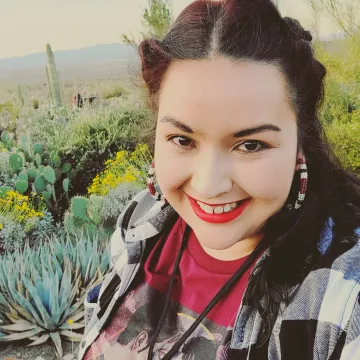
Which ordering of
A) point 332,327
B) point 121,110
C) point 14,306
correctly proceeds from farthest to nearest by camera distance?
point 121,110 → point 14,306 → point 332,327

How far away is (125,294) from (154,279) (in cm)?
13

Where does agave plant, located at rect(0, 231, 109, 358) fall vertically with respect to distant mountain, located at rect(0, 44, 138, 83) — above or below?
below

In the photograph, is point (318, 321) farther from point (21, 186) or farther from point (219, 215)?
point (21, 186)

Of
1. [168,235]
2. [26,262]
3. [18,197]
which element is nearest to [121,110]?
[18,197]

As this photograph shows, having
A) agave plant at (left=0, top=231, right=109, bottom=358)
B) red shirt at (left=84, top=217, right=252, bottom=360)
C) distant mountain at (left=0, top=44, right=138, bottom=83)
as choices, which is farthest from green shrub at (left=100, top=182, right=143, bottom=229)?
distant mountain at (left=0, top=44, right=138, bottom=83)

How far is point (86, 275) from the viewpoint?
290 centimetres

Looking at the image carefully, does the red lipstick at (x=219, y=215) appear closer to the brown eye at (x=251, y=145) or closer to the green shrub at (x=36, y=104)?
the brown eye at (x=251, y=145)

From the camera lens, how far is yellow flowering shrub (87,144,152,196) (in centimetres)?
411

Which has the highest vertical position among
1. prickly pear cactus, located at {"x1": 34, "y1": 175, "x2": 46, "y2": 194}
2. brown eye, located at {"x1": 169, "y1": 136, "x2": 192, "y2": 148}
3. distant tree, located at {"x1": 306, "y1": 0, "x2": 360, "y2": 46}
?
distant tree, located at {"x1": 306, "y1": 0, "x2": 360, "y2": 46}

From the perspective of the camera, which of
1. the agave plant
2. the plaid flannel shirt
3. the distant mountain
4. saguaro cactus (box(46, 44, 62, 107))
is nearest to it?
the plaid flannel shirt

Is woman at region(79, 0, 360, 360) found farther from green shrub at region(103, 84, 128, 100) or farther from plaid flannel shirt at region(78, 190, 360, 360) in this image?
green shrub at region(103, 84, 128, 100)

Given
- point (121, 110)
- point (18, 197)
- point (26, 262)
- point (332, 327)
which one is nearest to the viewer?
point (332, 327)

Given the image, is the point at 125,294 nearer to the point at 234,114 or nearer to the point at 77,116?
the point at 234,114

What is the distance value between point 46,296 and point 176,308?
145 centimetres
